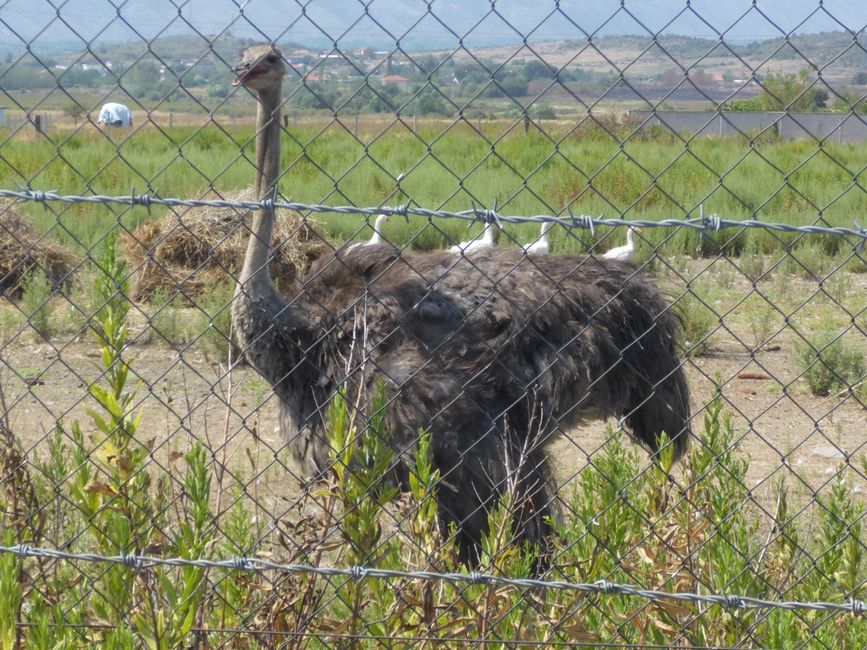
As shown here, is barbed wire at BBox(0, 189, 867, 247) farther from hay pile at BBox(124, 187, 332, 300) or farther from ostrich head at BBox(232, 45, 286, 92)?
hay pile at BBox(124, 187, 332, 300)

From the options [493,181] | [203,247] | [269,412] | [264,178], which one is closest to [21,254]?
[203,247]

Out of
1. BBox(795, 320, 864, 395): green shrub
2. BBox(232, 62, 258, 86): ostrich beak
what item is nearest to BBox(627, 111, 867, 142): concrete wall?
BBox(795, 320, 864, 395): green shrub

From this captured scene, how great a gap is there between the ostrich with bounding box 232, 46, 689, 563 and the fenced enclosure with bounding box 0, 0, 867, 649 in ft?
0.04

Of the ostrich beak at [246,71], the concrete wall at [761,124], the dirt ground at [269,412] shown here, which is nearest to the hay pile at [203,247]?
the dirt ground at [269,412]

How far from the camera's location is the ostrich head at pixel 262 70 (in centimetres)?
441

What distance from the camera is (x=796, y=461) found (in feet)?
18.8

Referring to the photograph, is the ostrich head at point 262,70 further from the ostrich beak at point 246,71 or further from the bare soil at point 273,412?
the bare soil at point 273,412

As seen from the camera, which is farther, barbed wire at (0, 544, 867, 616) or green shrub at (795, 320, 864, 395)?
green shrub at (795, 320, 864, 395)

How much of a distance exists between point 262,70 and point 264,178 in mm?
670

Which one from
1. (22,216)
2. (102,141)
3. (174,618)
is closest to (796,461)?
(174,618)

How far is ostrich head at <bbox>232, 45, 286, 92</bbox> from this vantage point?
4412 millimetres

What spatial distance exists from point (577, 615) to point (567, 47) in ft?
4.73

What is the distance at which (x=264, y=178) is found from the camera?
399 centimetres

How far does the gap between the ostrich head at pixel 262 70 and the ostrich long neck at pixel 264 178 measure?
50 millimetres
